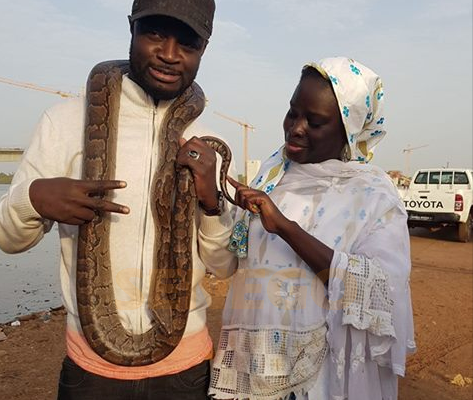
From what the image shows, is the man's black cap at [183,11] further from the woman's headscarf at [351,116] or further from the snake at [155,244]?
the woman's headscarf at [351,116]

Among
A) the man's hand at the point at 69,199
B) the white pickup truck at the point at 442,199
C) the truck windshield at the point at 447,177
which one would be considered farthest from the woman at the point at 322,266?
the truck windshield at the point at 447,177

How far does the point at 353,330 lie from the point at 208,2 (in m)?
1.69

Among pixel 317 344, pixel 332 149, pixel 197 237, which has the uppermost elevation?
pixel 332 149

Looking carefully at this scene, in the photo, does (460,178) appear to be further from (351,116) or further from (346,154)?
(351,116)

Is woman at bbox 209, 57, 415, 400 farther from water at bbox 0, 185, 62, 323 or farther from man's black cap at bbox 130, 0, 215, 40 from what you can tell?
water at bbox 0, 185, 62, 323

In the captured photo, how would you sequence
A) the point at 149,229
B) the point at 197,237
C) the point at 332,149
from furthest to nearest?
the point at 332,149 < the point at 197,237 < the point at 149,229

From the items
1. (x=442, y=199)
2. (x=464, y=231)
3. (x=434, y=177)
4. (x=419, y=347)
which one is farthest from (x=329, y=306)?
(x=434, y=177)

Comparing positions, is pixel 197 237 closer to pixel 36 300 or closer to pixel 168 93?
pixel 168 93

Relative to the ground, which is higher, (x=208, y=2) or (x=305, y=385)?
(x=208, y=2)

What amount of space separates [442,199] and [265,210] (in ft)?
51.0

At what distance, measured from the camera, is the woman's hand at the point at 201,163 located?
222 centimetres

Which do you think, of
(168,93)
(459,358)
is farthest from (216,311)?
(168,93)

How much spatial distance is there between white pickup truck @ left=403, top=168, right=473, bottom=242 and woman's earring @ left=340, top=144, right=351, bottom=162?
48.1 feet

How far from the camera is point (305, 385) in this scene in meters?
2.31
